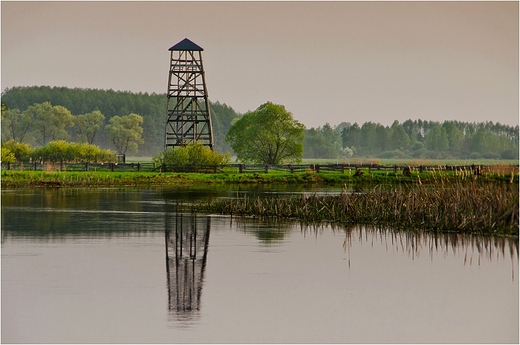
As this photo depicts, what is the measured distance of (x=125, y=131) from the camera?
154125mm

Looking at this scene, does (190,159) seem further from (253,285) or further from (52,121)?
(52,121)

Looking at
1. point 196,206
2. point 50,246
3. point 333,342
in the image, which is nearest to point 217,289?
point 333,342

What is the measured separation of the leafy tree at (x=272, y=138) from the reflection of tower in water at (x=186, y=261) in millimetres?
49156

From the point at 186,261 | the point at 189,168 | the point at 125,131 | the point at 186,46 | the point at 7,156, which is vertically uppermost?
the point at 186,46

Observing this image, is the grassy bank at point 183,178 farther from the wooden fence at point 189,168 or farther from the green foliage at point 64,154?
the green foliage at point 64,154

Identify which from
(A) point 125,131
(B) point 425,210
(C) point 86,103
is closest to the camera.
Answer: (B) point 425,210

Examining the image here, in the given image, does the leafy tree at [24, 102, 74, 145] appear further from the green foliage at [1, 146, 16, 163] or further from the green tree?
the green foliage at [1, 146, 16, 163]

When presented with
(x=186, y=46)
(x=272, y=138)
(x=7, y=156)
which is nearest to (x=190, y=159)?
(x=186, y=46)

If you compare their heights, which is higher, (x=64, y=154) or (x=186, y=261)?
(x=64, y=154)

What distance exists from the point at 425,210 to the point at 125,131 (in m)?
130

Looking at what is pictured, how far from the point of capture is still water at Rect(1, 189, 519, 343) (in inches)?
585

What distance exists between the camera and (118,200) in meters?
42.5

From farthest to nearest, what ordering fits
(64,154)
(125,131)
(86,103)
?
1. (86,103)
2. (125,131)
3. (64,154)

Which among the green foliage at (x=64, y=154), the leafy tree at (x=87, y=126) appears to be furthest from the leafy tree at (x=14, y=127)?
the green foliage at (x=64, y=154)
